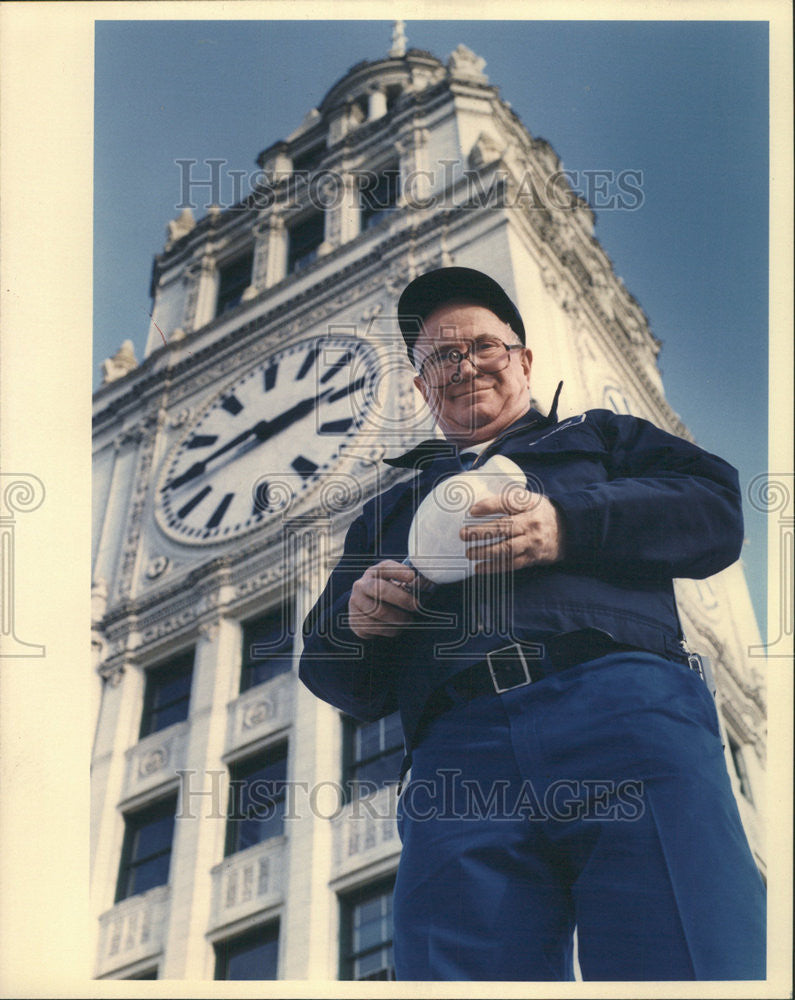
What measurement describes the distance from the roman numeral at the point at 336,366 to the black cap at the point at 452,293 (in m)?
8.31

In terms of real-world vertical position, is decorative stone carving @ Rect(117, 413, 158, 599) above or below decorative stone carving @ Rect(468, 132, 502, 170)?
below

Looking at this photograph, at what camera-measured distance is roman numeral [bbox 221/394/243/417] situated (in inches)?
745

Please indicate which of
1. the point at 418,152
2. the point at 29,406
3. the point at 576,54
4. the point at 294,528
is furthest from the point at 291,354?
the point at 29,406

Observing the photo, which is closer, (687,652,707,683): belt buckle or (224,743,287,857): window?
(687,652,707,683): belt buckle

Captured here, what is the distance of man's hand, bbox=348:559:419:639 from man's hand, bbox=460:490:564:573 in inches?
15.2

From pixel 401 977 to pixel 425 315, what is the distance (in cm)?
390

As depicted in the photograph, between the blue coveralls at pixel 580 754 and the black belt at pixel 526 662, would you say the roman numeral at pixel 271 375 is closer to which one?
the blue coveralls at pixel 580 754

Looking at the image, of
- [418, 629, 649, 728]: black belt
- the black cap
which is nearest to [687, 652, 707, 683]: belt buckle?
[418, 629, 649, 728]: black belt

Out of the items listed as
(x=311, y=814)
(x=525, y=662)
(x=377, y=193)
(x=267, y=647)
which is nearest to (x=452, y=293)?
(x=525, y=662)

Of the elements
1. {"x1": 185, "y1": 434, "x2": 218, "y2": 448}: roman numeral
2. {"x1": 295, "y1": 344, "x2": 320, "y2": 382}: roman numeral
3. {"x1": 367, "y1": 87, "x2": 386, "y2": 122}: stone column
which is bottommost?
{"x1": 185, "y1": 434, "x2": 218, "y2": 448}: roman numeral

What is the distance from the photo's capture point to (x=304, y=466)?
1691cm

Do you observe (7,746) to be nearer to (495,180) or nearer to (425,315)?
(425,315)

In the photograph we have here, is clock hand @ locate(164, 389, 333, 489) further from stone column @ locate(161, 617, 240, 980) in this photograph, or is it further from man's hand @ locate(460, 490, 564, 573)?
man's hand @ locate(460, 490, 564, 573)

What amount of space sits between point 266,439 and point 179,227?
29.1ft
